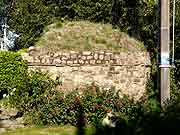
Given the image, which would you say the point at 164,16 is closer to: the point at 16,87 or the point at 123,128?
the point at 123,128

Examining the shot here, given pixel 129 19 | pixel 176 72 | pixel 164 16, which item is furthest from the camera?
pixel 129 19

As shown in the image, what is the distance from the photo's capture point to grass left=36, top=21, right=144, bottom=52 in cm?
1329

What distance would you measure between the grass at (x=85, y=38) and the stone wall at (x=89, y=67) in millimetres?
347

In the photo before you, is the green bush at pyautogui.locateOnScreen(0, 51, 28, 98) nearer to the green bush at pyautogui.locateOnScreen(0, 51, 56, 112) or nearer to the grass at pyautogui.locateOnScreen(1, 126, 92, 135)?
the green bush at pyautogui.locateOnScreen(0, 51, 56, 112)

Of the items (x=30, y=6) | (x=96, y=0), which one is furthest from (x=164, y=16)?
(x=30, y=6)

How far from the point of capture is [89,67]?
12719mm

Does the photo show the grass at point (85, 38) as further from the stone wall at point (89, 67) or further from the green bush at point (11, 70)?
the green bush at point (11, 70)

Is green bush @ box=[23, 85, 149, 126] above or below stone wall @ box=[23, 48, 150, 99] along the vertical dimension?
below

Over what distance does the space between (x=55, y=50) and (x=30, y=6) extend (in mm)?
11166

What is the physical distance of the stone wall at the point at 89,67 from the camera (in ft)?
41.3

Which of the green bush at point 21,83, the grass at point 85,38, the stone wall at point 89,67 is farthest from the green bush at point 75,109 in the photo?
the grass at point 85,38

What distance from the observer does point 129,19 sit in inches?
691

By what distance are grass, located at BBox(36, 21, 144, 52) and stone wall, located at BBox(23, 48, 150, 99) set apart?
1.14ft

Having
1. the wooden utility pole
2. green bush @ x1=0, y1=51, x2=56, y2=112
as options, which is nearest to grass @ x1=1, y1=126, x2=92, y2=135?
green bush @ x1=0, y1=51, x2=56, y2=112
